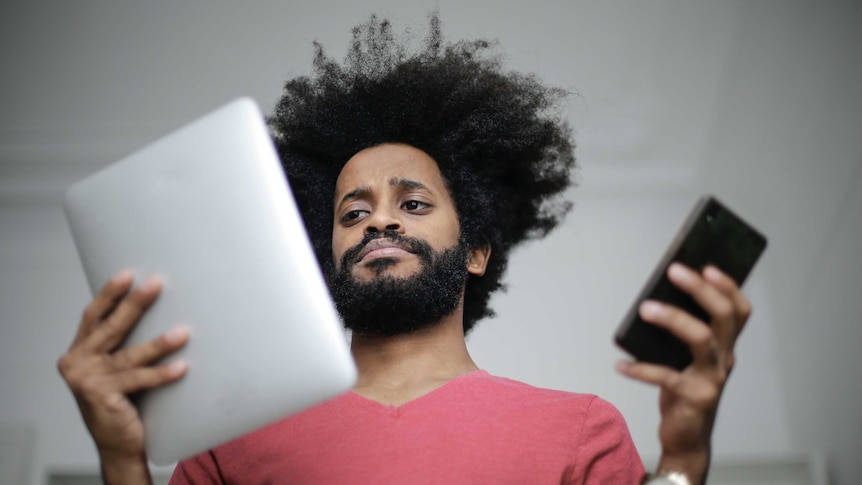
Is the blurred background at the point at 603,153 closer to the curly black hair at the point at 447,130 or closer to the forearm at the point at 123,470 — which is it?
the curly black hair at the point at 447,130

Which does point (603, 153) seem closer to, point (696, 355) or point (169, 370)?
point (696, 355)

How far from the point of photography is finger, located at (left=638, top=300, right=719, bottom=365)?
100 centimetres

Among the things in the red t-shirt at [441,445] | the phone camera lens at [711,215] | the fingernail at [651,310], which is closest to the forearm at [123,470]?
the red t-shirt at [441,445]

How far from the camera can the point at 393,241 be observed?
155 centimetres

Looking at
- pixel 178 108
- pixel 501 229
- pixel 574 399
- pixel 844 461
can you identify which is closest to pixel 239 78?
pixel 178 108

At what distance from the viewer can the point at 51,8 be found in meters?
2.33

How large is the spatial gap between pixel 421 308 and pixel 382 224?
0.51 feet

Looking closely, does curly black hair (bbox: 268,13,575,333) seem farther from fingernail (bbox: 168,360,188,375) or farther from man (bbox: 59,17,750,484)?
fingernail (bbox: 168,360,188,375)

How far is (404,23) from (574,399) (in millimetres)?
1168

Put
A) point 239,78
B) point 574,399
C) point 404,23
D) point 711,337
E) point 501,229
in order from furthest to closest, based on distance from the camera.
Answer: point 239,78 < point 404,23 < point 501,229 < point 574,399 < point 711,337

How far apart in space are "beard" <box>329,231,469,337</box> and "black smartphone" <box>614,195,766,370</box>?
0.55 m

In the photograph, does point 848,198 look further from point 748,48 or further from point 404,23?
point 404,23

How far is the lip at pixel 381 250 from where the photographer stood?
1541mm

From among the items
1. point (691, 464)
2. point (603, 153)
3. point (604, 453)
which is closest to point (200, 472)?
→ point (604, 453)
